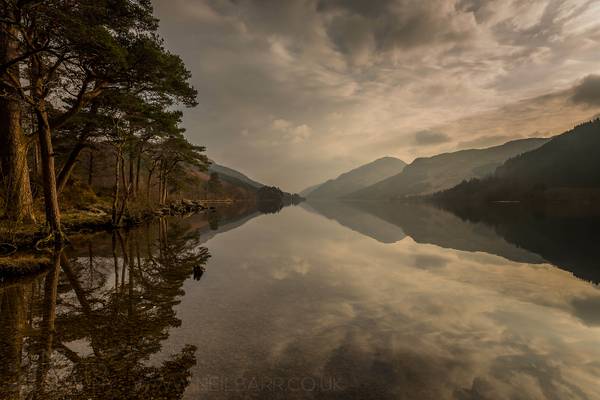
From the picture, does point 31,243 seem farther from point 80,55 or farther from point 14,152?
point 80,55

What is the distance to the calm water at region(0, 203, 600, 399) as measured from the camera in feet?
15.7

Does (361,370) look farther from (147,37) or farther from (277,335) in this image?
(147,37)

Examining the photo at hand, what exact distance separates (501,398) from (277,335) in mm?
4210

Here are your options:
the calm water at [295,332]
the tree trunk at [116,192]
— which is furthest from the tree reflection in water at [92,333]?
the tree trunk at [116,192]

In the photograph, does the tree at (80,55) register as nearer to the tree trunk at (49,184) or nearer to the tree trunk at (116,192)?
the tree trunk at (49,184)

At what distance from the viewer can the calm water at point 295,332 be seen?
477cm

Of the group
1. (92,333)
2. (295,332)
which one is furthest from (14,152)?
(295,332)

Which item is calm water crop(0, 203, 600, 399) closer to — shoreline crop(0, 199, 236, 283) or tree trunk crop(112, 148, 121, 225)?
shoreline crop(0, 199, 236, 283)

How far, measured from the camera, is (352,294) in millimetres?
10375

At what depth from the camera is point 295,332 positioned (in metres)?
6.94

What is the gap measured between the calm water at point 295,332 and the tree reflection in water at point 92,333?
3 centimetres

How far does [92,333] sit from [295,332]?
4435 mm

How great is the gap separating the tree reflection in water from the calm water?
0.10 feet

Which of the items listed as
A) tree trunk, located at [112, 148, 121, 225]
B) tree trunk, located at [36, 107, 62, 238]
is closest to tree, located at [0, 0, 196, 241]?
tree trunk, located at [36, 107, 62, 238]
